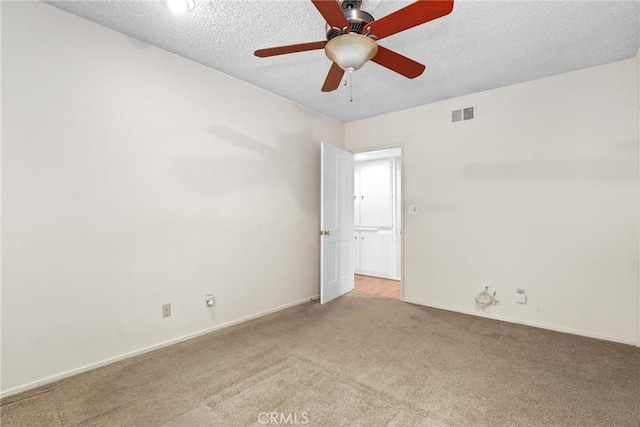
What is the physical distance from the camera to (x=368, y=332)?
2.94m

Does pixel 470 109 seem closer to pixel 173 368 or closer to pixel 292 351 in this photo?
pixel 292 351

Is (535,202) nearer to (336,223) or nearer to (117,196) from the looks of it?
(336,223)

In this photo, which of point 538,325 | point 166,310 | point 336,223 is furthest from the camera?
point 336,223

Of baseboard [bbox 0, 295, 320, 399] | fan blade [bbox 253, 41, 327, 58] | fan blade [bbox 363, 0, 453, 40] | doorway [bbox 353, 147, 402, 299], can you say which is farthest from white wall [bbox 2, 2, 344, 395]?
doorway [bbox 353, 147, 402, 299]

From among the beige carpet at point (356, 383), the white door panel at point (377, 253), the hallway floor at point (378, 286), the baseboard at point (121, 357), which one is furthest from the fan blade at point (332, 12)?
the white door panel at point (377, 253)

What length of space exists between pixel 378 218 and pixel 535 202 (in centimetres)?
281

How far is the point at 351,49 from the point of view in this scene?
1645 mm

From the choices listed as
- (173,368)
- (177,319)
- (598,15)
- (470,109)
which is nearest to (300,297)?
(177,319)

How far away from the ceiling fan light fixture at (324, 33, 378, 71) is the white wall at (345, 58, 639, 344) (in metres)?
2.32

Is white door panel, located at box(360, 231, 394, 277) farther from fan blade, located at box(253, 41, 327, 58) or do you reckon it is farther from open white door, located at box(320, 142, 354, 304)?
fan blade, located at box(253, 41, 327, 58)

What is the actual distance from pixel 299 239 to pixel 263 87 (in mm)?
1860

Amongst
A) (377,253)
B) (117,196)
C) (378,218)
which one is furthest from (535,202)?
(117,196)

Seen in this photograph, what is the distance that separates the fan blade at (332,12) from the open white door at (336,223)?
221 centimetres

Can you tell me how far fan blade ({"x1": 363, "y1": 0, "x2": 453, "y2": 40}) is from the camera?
136 cm
